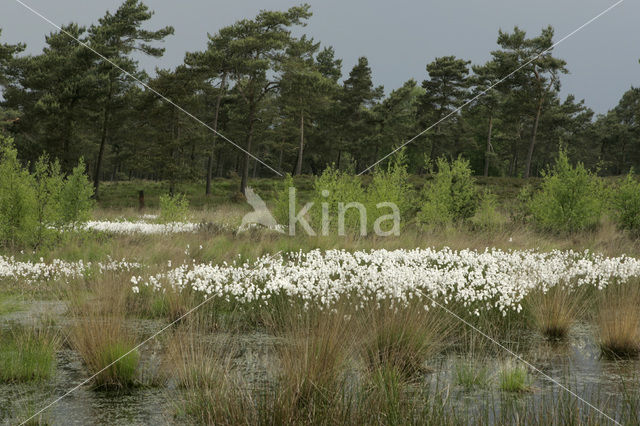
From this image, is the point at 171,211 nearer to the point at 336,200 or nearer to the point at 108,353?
the point at 336,200

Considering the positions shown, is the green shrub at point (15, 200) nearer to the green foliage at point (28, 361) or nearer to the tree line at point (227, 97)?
the green foliage at point (28, 361)

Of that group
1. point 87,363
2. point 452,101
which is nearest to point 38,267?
point 87,363

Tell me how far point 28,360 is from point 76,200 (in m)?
9.71

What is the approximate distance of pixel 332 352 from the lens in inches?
181

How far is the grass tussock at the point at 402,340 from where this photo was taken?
5.42 metres

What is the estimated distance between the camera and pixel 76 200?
1405 cm

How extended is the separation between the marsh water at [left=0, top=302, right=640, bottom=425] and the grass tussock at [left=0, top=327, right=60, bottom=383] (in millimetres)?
124

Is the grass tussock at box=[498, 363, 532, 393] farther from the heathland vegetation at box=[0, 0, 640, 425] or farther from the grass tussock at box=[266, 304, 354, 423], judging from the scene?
the grass tussock at box=[266, 304, 354, 423]

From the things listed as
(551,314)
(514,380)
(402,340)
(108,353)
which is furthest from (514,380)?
(108,353)

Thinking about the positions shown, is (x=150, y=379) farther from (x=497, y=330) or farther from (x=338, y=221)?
(x=338, y=221)

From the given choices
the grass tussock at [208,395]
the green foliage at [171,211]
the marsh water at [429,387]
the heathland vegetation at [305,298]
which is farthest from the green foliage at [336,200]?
the grass tussock at [208,395]

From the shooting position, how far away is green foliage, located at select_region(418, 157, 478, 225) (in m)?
17.0

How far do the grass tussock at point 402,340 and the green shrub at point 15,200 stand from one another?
30.1ft

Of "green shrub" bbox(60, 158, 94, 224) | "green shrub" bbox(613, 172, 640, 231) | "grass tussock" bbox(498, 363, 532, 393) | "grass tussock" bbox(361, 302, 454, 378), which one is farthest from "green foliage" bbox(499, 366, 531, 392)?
"green shrub" bbox(613, 172, 640, 231)
